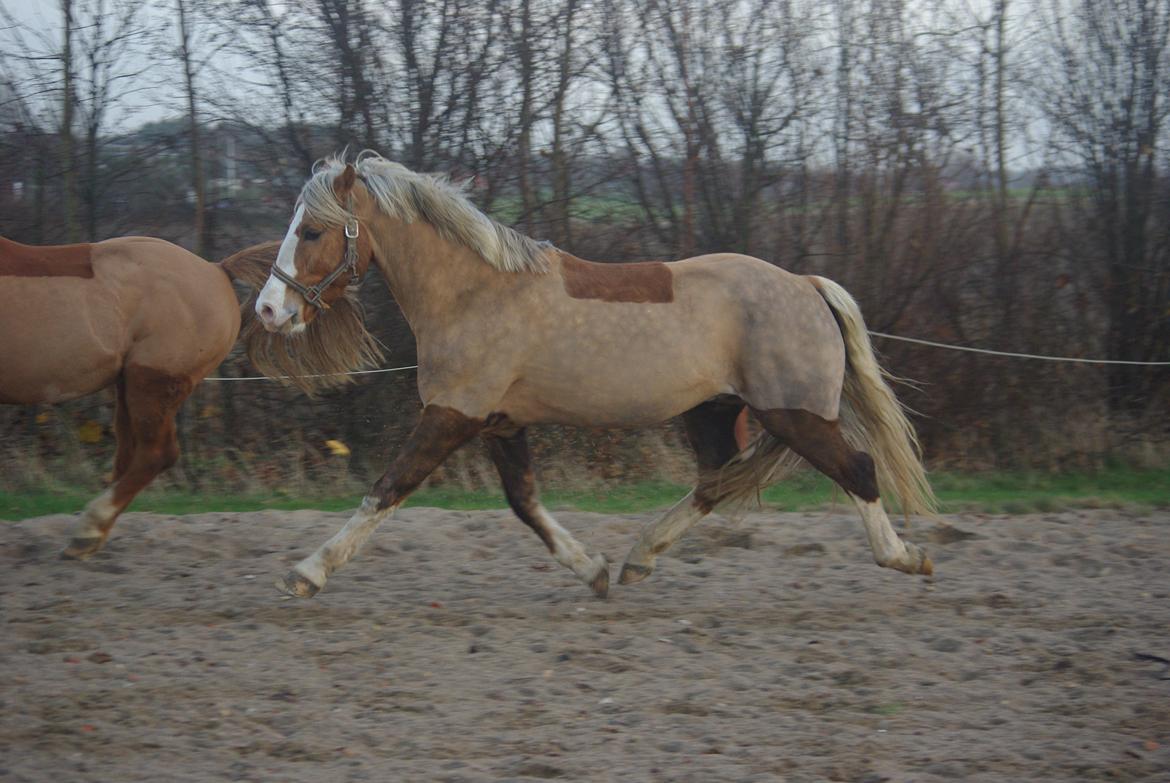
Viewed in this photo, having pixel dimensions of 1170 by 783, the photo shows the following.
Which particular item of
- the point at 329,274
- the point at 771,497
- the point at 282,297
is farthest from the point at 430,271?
the point at 771,497

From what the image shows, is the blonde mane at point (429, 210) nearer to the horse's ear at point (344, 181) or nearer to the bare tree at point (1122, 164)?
the horse's ear at point (344, 181)

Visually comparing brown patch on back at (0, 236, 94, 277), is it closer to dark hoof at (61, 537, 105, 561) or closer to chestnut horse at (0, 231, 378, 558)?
chestnut horse at (0, 231, 378, 558)

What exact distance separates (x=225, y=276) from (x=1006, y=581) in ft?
14.2

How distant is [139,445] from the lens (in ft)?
19.0

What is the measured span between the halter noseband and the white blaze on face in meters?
0.02

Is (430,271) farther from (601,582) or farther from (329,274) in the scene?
(601,582)

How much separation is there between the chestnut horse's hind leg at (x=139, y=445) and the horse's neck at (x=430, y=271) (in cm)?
154

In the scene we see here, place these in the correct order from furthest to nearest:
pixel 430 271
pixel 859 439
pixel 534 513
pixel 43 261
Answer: pixel 43 261, pixel 859 439, pixel 534 513, pixel 430 271

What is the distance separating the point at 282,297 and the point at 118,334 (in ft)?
4.32

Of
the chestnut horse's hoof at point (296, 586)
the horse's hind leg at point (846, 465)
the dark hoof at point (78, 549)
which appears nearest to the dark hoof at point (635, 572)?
the horse's hind leg at point (846, 465)

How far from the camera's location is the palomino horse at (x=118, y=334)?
216 inches

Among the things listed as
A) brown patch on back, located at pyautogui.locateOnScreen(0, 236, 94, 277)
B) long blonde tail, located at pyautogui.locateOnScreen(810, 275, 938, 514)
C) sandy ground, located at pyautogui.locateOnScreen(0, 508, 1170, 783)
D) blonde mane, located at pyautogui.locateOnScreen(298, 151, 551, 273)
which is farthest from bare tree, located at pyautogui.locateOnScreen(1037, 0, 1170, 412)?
brown patch on back, located at pyautogui.locateOnScreen(0, 236, 94, 277)

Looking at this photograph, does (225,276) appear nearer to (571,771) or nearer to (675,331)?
(675,331)

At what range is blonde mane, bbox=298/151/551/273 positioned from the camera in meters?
4.88
